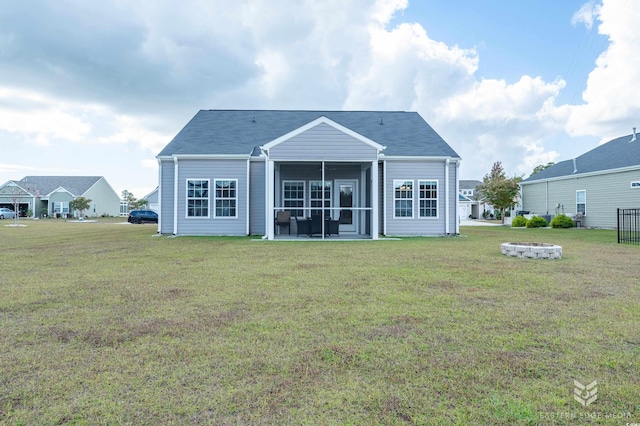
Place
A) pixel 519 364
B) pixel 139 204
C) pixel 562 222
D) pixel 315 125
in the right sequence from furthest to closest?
pixel 139 204 → pixel 562 222 → pixel 315 125 → pixel 519 364

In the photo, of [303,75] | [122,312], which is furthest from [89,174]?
[122,312]

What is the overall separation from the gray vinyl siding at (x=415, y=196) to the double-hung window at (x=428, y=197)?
6.6 inches

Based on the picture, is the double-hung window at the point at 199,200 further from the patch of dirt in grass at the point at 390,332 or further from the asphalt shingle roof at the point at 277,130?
the patch of dirt in grass at the point at 390,332

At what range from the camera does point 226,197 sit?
592 inches

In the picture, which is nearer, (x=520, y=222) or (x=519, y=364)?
(x=519, y=364)

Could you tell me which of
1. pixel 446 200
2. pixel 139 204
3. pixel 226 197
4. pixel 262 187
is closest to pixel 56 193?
pixel 139 204

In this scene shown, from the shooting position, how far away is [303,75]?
20094 mm

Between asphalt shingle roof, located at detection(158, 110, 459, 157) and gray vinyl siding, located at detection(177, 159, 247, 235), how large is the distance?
0.56 m

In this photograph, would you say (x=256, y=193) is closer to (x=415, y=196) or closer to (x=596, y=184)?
(x=415, y=196)

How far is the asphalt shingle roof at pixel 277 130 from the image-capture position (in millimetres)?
15281

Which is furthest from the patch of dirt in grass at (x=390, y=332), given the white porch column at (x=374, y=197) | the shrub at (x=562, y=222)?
the shrub at (x=562, y=222)

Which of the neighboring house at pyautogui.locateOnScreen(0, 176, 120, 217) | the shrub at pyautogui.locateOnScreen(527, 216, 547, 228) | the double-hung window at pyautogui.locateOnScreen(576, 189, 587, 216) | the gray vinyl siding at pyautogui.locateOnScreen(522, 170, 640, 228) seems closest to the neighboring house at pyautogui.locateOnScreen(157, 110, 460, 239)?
the shrub at pyautogui.locateOnScreen(527, 216, 547, 228)

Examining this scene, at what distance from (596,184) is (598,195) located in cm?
68

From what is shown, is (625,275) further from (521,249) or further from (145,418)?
(145,418)
